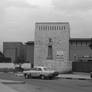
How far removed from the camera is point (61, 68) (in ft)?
181

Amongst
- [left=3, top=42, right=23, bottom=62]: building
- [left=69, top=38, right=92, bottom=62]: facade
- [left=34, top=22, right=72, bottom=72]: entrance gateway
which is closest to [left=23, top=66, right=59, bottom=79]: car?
[left=34, top=22, right=72, bottom=72]: entrance gateway

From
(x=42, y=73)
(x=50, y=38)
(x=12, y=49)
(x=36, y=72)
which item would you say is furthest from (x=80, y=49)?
A: (x=42, y=73)

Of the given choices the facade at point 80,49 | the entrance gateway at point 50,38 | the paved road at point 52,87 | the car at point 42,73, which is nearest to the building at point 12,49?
the facade at point 80,49

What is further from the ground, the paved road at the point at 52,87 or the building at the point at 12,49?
the building at the point at 12,49

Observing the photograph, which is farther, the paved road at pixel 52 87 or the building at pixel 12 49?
the building at pixel 12 49

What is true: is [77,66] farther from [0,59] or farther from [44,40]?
[0,59]

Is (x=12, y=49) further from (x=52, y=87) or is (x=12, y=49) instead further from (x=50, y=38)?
(x=52, y=87)

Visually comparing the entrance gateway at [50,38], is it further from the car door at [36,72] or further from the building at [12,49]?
the building at [12,49]

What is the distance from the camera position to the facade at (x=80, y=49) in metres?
84.5

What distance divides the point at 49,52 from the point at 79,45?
13.5 m

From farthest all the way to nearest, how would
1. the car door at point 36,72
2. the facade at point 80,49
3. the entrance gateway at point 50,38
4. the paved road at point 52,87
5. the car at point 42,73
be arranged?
the facade at point 80,49, the entrance gateway at point 50,38, the car door at point 36,72, the car at point 42,73, the paved road at point 52,87

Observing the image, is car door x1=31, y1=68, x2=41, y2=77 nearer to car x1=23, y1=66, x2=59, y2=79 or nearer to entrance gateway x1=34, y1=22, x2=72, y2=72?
car x1=23, y1=66, x2=59, y2=79

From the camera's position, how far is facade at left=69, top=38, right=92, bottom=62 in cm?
8450

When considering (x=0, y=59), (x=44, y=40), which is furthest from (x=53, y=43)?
(x=0, y=59)
